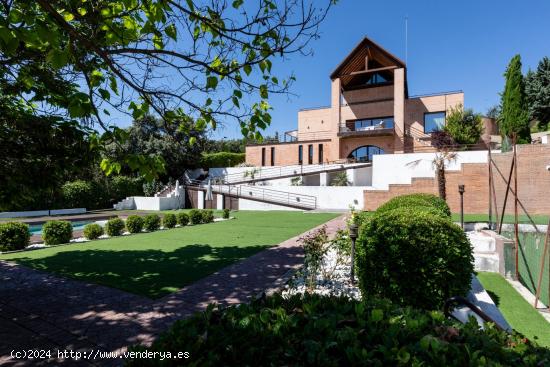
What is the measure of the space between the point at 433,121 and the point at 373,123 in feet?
17.9

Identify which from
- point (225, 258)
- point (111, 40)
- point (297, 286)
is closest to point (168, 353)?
point (111, 40)

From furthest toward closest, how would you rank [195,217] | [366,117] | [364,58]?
[366,117] < [364,58] < [195,217]

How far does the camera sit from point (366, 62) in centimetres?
2817

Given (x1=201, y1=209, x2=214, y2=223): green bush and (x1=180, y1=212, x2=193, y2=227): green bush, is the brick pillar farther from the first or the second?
(x1=180, y1=212, x2=193, y2=227): green bush

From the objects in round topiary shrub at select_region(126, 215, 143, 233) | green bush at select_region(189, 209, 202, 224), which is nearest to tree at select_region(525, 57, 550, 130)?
green bush at select_region(189, 209, 202, 224)

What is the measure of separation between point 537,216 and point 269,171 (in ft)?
69.4

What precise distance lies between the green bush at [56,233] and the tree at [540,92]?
134 ft

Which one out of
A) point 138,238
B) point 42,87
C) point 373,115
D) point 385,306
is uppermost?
point 373,115

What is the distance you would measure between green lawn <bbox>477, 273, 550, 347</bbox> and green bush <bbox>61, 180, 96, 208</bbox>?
28.5 metres

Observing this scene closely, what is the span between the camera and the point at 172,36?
155 inches

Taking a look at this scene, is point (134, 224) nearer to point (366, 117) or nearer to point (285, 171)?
point (285, 171)

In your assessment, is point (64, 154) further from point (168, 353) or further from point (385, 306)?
point (385, 306)

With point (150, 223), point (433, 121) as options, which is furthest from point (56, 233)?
point (433, 121)

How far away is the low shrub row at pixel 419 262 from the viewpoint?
4.09m
